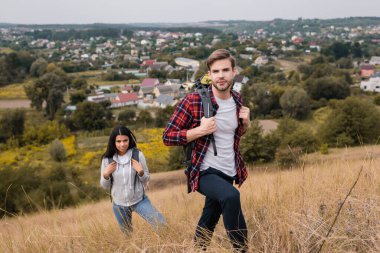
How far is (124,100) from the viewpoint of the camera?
4625 centimetres

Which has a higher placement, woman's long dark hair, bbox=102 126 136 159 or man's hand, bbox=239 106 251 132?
man's hand, bbox=239 106 251 132

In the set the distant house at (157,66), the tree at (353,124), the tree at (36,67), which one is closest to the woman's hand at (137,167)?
the tree at (353,124)

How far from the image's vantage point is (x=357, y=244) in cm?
198

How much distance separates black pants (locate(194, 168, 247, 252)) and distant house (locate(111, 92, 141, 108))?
1710 inches

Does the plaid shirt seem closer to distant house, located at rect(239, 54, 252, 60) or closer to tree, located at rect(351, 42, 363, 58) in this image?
distant house, located at rect(239, 54, 252, 60)

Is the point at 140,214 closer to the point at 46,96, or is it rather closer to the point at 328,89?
the point at 328,89

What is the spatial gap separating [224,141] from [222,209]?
48cm

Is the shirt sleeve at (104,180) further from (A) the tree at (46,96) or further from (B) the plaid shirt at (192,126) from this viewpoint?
(A) the tree at (46,96)

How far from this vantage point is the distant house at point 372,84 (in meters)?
43.3

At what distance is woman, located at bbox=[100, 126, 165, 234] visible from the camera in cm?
298

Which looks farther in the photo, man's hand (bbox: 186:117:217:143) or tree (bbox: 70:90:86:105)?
tree (bbox: 70:90:86:105)

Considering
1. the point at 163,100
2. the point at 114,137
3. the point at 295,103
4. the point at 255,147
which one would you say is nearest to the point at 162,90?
the point at 163,100

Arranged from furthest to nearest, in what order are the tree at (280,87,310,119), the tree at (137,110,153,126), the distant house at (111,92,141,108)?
the distant house at (111,92,141,108)
the tree at (137,110,153,126)
the tree at (280,87,310,119)

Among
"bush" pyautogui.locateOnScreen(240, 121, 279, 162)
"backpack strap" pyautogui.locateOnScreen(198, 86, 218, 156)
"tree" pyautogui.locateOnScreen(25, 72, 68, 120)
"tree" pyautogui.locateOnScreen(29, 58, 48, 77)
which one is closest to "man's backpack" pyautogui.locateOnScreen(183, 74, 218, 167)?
"backpack strap" pyautogui.locateOnScreen(198, 86, 218, 156)
